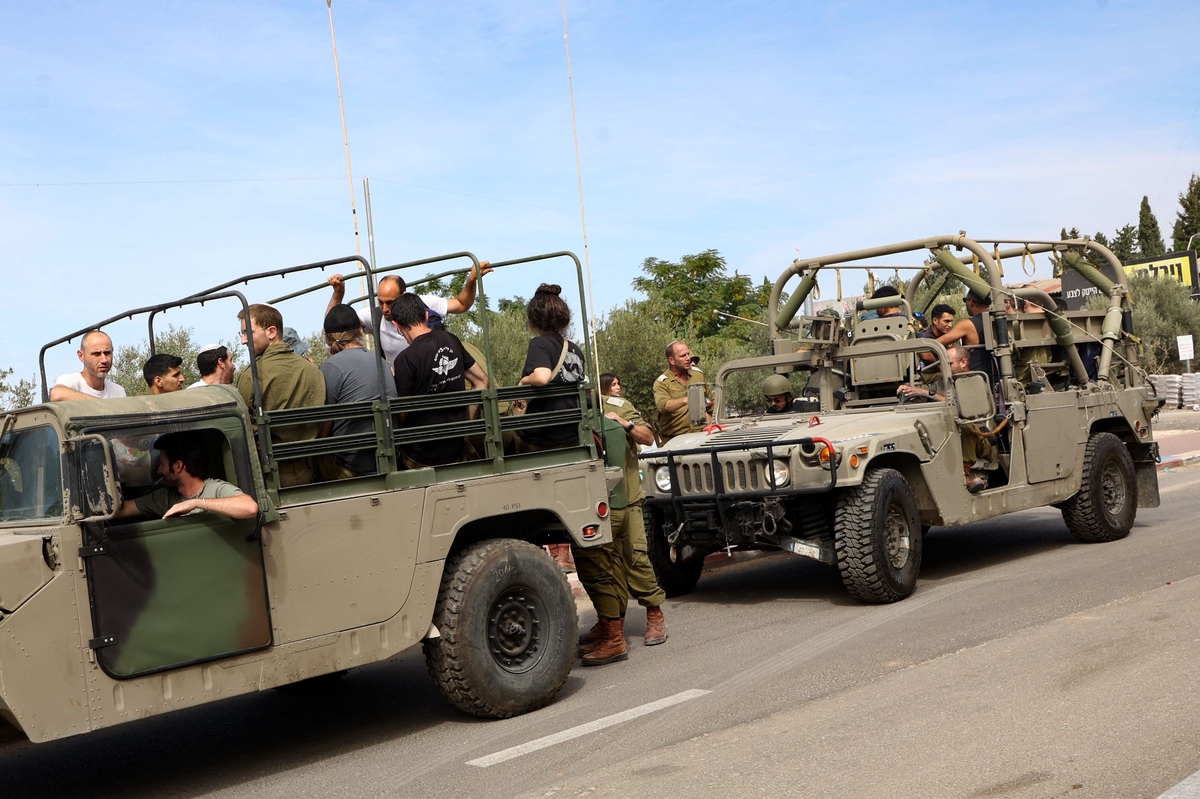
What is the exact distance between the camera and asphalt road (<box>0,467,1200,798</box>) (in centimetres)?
487

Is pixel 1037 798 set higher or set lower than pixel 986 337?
lower

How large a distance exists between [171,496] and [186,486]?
0.08m

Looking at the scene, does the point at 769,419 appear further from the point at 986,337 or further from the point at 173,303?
the point at 173,303

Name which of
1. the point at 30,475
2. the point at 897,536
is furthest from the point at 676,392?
the point at 30,475

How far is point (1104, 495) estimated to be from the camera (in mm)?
11047

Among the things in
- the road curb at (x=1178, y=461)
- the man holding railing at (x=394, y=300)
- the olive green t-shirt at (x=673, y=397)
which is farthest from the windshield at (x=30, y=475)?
the road curb at (x=1178, y=461)

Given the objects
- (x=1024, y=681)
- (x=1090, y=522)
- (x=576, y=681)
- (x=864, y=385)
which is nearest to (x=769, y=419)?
(x=864, y=385)

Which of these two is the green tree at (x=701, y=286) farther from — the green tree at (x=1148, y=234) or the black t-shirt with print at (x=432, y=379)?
the green tree at (x=1148, y=234)

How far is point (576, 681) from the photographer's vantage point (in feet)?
23.4

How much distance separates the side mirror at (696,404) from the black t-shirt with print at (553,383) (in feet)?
10.4

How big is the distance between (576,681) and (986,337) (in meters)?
5.03

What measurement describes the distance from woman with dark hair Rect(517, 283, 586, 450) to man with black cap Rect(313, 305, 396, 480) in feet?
2.78

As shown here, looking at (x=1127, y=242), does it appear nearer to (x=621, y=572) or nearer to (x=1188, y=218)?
(x=1188, y=218)

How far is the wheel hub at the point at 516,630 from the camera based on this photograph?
20.6ft
